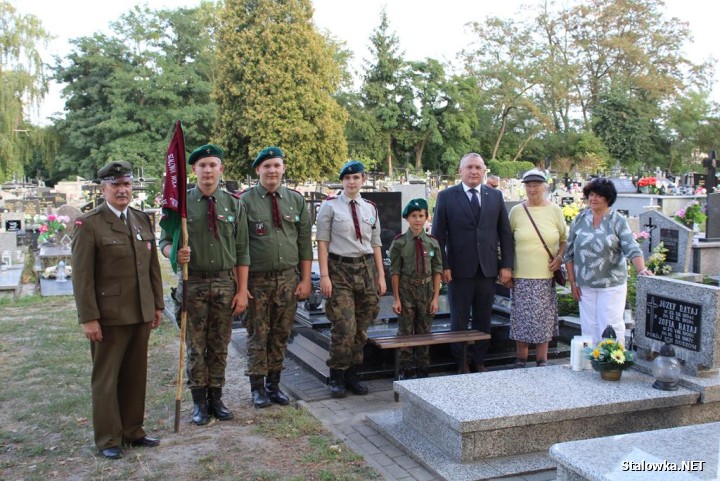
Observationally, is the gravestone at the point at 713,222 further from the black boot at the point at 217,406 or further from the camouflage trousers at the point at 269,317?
the black boot at the point at 217,406

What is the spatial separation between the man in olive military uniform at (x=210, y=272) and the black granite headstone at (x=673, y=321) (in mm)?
3128

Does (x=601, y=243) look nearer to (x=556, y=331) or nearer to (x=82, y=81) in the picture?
(x=556, y=331)

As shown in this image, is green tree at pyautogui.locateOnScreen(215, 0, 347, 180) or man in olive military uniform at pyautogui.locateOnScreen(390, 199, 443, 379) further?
green tree at pyautogui.locateOnScreen(215, 0, 347, 180)

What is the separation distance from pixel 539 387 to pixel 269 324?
6.93 feet

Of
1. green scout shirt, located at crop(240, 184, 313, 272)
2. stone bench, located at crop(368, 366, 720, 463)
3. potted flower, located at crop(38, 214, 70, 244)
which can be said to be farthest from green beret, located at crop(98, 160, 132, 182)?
potted flower, located at crop(38, 214, 70, 244)

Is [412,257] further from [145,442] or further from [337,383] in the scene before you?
[145,442]

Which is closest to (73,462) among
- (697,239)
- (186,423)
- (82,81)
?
(186,423)

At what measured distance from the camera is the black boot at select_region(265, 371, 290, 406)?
5285 millimetres

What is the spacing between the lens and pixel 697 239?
11.0 m

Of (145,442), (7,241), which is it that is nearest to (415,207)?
(145,442)

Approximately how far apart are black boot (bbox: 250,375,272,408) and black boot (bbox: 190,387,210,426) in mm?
463

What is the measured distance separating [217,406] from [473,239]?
8.39 feet

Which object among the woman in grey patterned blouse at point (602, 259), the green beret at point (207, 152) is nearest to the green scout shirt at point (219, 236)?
the green beret at point (207, 152)

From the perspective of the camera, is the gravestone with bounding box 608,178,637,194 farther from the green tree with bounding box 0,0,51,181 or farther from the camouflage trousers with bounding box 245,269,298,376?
the green tree with bounding box 0,0,51,181
